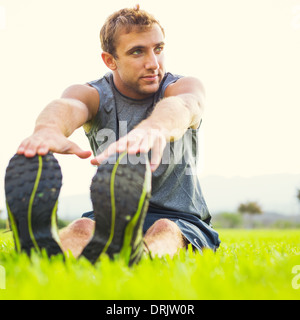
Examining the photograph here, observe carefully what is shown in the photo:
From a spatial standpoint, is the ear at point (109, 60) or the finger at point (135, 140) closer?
the finger at point (135, 140)

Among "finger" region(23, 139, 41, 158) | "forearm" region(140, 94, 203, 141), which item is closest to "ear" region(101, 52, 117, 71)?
"forearm" region(140, 94, 203, 141)

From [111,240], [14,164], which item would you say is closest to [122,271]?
[111,240]

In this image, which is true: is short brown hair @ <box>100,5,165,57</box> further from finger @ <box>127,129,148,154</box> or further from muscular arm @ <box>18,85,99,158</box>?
finger @ <box>127,129,148,154</box>

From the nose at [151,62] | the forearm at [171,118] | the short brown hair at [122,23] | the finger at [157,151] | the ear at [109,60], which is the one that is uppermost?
the short brown hair at [122,23]

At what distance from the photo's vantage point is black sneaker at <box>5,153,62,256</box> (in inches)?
74.0

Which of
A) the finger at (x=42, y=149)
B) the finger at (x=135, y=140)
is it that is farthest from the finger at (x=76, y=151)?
the finger at (x=135, y=140)

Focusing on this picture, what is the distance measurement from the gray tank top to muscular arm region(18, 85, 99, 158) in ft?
0.47

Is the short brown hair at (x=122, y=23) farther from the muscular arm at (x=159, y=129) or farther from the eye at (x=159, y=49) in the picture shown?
the muscular arm at (x=159, y=129)

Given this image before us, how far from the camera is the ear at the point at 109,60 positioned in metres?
3.57

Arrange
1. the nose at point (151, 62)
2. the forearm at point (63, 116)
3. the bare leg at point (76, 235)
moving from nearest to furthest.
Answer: the forearm at point (63, 116) < the bare leg at point (76, 235) < the nose at point (151, 62)

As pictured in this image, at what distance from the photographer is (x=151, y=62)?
3.18 m

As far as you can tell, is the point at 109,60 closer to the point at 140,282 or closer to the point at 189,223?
the point at 189,223

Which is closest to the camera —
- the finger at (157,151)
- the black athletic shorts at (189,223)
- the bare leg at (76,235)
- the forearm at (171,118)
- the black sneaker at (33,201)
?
the black sneaker at (33,201)
